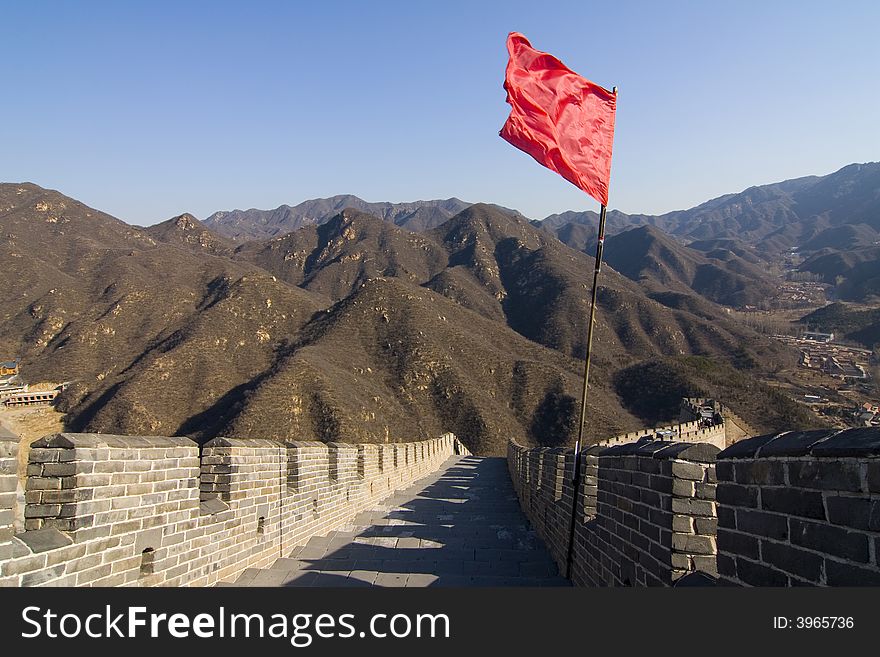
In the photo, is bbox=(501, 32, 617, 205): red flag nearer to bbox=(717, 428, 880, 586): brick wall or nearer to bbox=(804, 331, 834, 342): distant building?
bbox=(717, 428, 880, 586): brick wall

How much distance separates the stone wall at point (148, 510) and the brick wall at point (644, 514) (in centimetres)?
333

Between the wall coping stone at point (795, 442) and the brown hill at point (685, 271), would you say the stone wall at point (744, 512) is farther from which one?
the brown hill at point (685, 271)

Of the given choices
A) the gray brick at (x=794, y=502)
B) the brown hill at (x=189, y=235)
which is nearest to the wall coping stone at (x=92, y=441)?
the gray brick at (x=794, y=502)

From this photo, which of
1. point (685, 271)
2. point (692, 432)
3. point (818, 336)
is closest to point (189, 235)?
point (685, 271)

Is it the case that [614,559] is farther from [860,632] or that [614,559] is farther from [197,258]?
[197,258]

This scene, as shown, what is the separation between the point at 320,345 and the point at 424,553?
53.9 m

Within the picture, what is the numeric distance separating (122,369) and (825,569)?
65765 millimetres

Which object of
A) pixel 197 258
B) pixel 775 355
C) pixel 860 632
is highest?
pixel 197 258

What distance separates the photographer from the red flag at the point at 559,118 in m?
6.99

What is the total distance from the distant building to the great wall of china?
11728cm

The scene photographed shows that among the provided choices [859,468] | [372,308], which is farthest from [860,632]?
[372,308]

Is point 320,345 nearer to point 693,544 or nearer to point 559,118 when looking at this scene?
point 559,118

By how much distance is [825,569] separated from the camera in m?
2.62

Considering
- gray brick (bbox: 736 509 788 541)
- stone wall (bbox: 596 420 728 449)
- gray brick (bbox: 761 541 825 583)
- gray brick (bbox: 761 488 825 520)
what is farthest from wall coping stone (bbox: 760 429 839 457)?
stone wall (bbox: 596 420 728 449)
